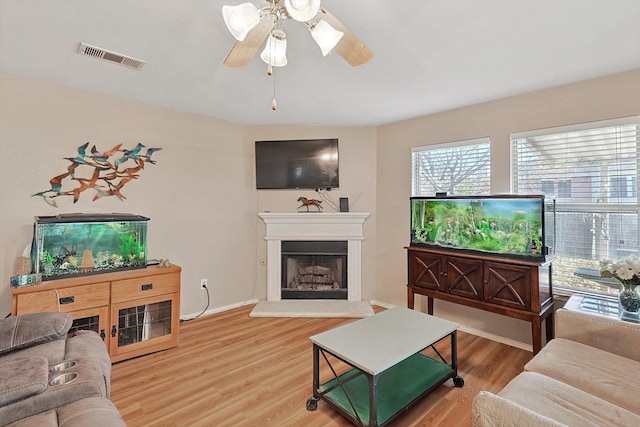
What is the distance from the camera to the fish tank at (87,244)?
250 cm

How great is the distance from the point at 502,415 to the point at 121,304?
9.30 feet

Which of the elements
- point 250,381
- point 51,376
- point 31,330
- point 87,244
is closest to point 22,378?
point 51,376

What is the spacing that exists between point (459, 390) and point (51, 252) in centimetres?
349

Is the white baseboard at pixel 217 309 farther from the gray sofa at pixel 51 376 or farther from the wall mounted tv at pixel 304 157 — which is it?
the wall mounted tv at pixel 304 157

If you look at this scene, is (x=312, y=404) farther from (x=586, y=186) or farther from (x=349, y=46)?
(x=586, y=186)

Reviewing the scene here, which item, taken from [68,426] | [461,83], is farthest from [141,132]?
[461,83]

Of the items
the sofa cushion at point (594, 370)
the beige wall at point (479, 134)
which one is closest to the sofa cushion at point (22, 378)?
the sofa cushion at point (594, 370)

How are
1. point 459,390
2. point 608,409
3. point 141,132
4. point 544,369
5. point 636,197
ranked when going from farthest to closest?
point 141,132
point 636,197
point 459,390
point 544,369
point 608,409

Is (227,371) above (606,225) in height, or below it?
below

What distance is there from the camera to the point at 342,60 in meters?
2.24

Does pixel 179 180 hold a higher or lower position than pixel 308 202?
higher

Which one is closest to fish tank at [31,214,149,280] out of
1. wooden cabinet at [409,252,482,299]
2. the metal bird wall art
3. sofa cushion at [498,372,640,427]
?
the metal bird wall art

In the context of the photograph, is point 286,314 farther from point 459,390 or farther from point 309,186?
point 459,390

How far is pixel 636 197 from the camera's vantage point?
2.36 meters
